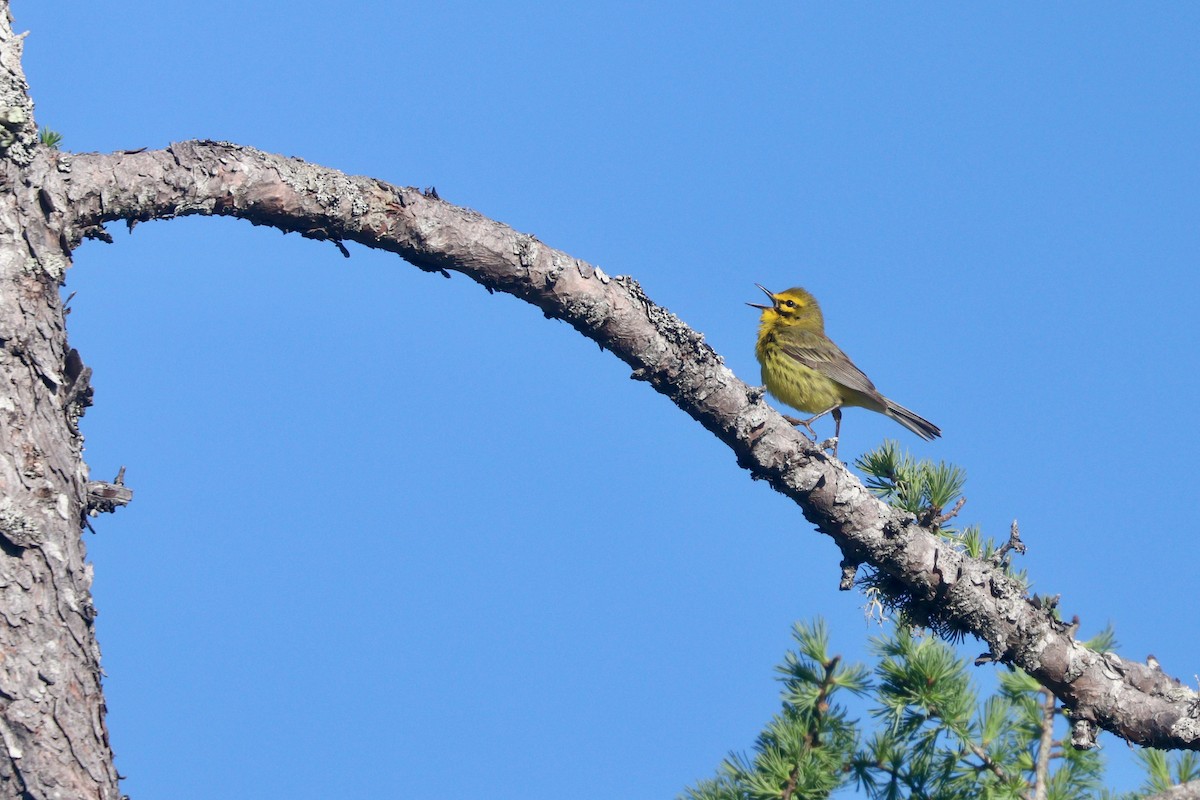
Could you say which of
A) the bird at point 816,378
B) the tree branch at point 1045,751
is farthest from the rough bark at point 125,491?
the bird at point 816,378

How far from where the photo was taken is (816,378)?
8.60 meters

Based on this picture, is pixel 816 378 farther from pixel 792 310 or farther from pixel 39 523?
pixel 39 523

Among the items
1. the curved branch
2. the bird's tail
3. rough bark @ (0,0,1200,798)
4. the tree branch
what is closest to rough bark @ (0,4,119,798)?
rough bark @ (0,0,1200,798)

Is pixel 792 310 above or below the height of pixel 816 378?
above

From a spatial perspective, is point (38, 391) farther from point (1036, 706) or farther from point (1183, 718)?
point (1036, 706)

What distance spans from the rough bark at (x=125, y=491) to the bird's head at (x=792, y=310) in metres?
5.14

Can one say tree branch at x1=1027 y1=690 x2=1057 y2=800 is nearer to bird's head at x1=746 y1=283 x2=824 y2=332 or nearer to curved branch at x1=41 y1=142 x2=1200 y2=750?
curved branch at x1=41 y1=142 x2=1200 y2=750

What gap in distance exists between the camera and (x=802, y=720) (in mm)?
5414

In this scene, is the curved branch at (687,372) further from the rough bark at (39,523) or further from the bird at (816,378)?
the bird at (816,378)

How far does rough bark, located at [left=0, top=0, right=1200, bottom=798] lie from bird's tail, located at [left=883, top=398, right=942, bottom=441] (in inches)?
169

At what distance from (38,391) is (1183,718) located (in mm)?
4491

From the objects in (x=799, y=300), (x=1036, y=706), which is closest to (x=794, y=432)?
(x=1036, y=706)

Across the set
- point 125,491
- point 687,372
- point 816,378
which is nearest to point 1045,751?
point 687,372

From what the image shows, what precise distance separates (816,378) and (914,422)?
3.66ft
